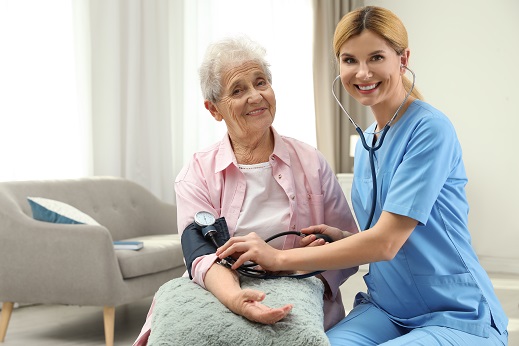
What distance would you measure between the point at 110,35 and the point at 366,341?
3645 mm

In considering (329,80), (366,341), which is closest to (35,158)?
(329,80)

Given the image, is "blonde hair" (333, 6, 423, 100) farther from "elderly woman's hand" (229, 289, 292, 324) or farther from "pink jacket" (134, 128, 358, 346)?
"elderly woman's hand" (229, 289, 292, 324)

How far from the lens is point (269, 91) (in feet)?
5.66

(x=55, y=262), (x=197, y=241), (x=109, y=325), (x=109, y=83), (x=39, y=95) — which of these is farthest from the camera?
(x=109, y=83)

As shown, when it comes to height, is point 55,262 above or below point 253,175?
below

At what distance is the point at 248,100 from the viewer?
1.70 meters

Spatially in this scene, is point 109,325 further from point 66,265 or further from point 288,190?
point 288,190

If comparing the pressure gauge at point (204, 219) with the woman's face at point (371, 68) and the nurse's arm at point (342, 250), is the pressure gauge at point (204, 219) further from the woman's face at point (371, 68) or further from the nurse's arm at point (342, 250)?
the woman's face at point (371, 68)

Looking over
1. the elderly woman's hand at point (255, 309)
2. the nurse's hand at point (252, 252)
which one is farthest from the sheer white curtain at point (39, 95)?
the elderly woman's hand at point (255, 309)

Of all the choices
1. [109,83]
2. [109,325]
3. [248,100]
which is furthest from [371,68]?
[109,83]

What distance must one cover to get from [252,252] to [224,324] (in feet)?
0.65

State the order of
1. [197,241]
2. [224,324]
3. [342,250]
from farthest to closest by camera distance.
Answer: [197,241]
[342,250]
[224,324]

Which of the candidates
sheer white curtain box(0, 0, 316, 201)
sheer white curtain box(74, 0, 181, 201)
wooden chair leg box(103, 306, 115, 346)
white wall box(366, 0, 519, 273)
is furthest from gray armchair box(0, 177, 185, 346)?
white wall box(366, 0, 519, 273)

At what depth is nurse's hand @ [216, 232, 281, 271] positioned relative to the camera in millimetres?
1473
